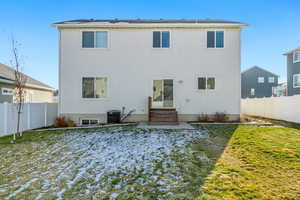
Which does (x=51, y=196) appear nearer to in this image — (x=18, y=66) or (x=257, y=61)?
(x=18, y=66)

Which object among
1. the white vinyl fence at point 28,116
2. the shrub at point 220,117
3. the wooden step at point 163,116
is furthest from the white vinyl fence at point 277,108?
the white vinyl fence at point 28,116

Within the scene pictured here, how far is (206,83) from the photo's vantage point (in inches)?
409

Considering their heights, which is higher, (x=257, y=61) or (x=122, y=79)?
(x=257, y=61)

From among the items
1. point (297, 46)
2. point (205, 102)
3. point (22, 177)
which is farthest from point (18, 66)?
point (297, 46)

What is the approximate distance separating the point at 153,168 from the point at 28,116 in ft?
28.0

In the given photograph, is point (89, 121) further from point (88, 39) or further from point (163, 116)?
point (88, 39)

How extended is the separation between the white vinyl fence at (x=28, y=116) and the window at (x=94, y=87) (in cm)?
252

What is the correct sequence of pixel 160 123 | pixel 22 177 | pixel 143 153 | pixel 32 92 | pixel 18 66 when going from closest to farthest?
pixel 22 177, pixel 143 153, pixel 18 66, pixel 160 123, pixel 32 92

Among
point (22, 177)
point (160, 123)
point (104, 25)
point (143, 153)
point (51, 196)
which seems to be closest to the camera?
point (51, 196)

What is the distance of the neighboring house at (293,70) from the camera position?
59.8ft

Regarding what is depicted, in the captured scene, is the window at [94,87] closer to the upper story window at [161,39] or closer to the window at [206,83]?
the upper story window at [161,39]

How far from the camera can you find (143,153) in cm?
498

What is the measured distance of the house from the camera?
10.3 metres

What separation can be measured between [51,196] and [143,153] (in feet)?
8.50
